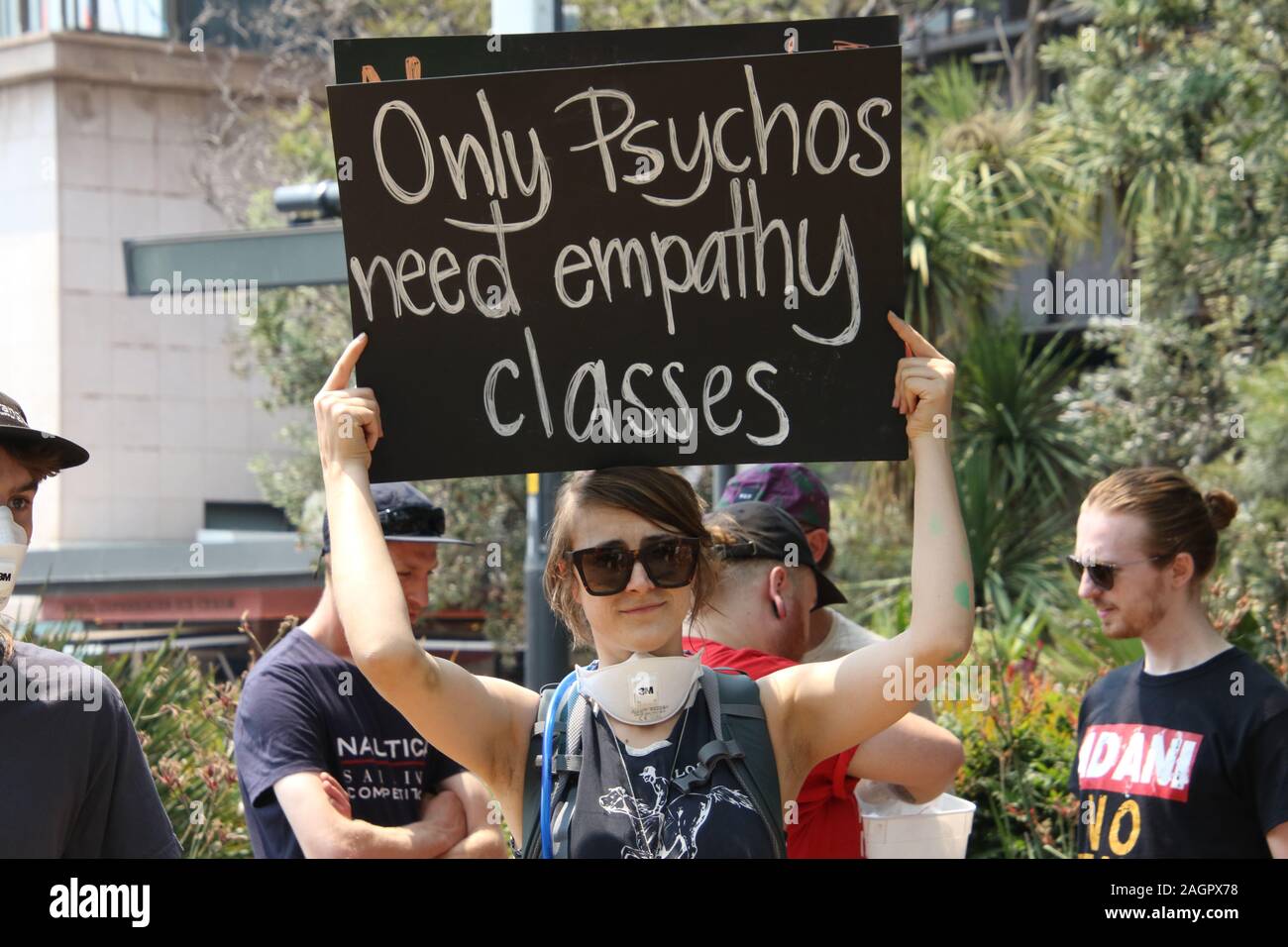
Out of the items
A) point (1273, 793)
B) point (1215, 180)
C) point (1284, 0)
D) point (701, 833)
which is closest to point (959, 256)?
point (1215, 180)

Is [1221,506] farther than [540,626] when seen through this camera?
No

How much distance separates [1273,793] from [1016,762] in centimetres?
241

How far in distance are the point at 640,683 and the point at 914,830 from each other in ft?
4.32

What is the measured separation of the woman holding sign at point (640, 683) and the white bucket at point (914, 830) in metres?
0.97

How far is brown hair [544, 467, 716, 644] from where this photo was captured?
2.70 meters

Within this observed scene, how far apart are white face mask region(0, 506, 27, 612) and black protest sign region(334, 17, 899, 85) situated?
38.0 inches

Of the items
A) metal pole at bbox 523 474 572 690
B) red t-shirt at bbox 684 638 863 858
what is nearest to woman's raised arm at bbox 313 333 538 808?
red t-shirt at bbox 684 638 863 858

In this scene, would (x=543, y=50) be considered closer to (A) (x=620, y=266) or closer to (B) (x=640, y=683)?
(A) (x=620, y=266)

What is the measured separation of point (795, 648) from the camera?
12.0 feet

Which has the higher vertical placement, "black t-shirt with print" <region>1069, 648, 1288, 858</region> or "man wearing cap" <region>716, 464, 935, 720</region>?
"man wearing cap" <region>716, 464, 935, 720</region>

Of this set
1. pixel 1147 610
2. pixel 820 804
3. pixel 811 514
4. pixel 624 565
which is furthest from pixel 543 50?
pixel 1147 610

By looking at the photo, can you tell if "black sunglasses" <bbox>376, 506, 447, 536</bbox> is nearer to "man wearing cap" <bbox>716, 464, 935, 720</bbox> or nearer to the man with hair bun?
"man wearing cap" <bbox>716, 464, 935, 720</bbox>

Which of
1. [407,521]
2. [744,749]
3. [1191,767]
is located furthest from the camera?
[407,521]

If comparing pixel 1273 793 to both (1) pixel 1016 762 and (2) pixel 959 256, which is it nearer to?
(1) pixel 1016 762
